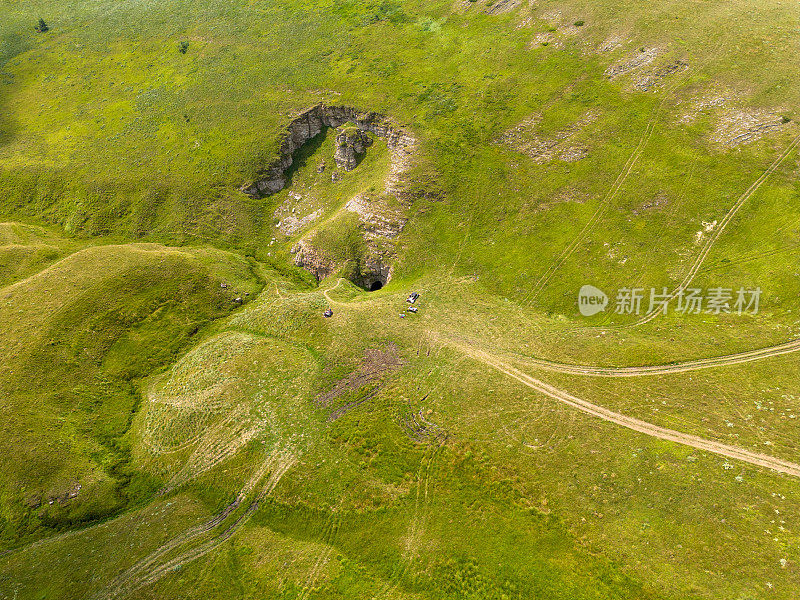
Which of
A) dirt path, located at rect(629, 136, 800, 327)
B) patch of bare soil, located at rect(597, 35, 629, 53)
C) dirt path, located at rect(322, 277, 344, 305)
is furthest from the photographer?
patch of bare soil, located at rect(597, 35, 629, 53)

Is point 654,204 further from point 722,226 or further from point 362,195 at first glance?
point 362,195

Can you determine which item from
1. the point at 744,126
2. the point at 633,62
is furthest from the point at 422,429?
the point at 633,62

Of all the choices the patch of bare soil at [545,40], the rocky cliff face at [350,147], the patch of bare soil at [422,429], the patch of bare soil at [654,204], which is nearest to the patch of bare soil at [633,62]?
the patch of bare soil at [545,40]

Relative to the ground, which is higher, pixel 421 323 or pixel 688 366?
pixel 421 323

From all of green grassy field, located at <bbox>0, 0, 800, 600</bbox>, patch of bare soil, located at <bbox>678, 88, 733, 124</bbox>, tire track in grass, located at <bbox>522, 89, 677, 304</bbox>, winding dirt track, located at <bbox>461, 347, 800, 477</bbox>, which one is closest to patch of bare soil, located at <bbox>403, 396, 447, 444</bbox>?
green grassy field, located at <bbox>0, 0, 800, 600</bbox>

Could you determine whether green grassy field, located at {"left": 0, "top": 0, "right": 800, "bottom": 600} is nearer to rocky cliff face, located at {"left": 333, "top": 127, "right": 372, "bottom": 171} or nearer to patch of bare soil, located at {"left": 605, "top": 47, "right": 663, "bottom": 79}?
patch of bare soil, located at {"left": 605, "top": 47, "right": 663, "bottom": 79}

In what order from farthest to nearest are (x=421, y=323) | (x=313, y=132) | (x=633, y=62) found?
(x=313, y=132), (x=633, y=62), (x=421, y=323)

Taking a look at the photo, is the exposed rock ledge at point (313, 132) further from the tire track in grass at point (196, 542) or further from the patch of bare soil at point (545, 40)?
the tire track in grass at point (196, 542)

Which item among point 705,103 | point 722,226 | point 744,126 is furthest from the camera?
point 705,103
